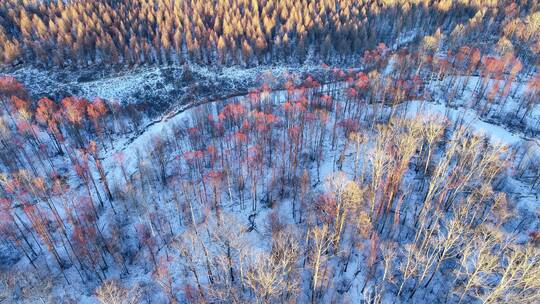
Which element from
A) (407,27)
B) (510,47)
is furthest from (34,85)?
(510,47)

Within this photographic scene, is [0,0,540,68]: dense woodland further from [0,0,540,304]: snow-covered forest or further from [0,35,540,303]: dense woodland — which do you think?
[0,35,540,303]: dense woodland

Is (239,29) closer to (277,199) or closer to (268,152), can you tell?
(268,152)

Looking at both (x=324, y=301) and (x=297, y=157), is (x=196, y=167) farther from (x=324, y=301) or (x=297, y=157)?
(x=324, y=301)

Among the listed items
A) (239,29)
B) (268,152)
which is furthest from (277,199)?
(239,29)

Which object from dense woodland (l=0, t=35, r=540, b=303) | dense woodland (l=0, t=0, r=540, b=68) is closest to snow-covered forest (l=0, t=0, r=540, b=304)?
dense woodland (l=0, t=35, r=540, b=303)

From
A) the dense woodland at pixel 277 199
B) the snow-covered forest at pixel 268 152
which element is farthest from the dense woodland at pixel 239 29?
the dense woodland at pixel 277 199

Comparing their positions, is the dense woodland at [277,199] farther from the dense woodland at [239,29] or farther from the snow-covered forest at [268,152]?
the dense woodland at [239,29]
